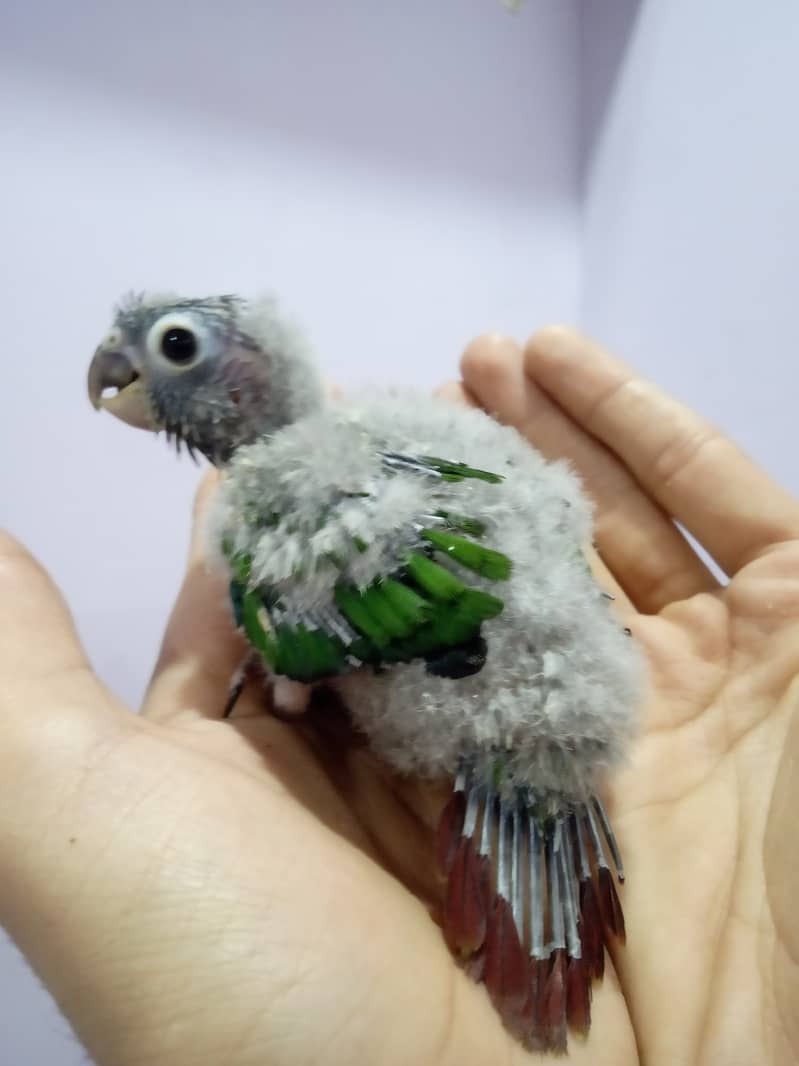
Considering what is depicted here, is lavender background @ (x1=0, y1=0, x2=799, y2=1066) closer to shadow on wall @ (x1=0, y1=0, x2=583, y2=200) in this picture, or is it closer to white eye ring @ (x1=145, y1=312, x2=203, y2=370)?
shadow on wall @ (x1=0, y1=0, x2=583, y2=200)

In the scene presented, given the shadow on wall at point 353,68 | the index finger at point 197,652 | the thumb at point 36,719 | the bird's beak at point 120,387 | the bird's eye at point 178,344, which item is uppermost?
the shadow on wall at point 353,68

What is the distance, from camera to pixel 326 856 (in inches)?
21.2

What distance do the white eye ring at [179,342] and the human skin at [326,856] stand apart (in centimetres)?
19

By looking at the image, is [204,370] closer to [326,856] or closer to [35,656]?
[35,656]

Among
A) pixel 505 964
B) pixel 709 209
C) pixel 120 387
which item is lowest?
pixel 505 964

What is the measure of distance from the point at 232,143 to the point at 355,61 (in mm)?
256

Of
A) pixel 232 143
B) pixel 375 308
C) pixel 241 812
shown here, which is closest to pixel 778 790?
pixel 241 812

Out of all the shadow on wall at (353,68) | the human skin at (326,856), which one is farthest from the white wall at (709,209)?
the human skin at (326,856)

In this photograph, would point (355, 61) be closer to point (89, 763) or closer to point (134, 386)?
point (134, 386)

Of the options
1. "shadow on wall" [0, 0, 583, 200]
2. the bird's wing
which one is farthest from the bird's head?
"shadow on wall" [0, 0, 583, 200]

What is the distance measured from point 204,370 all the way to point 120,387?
85 millimetres

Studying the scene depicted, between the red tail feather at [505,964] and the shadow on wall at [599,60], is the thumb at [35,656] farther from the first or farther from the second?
the shadow on wall at [599,60]

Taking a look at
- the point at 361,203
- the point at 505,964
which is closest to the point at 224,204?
the point at 361,203

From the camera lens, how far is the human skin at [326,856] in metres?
0.47
